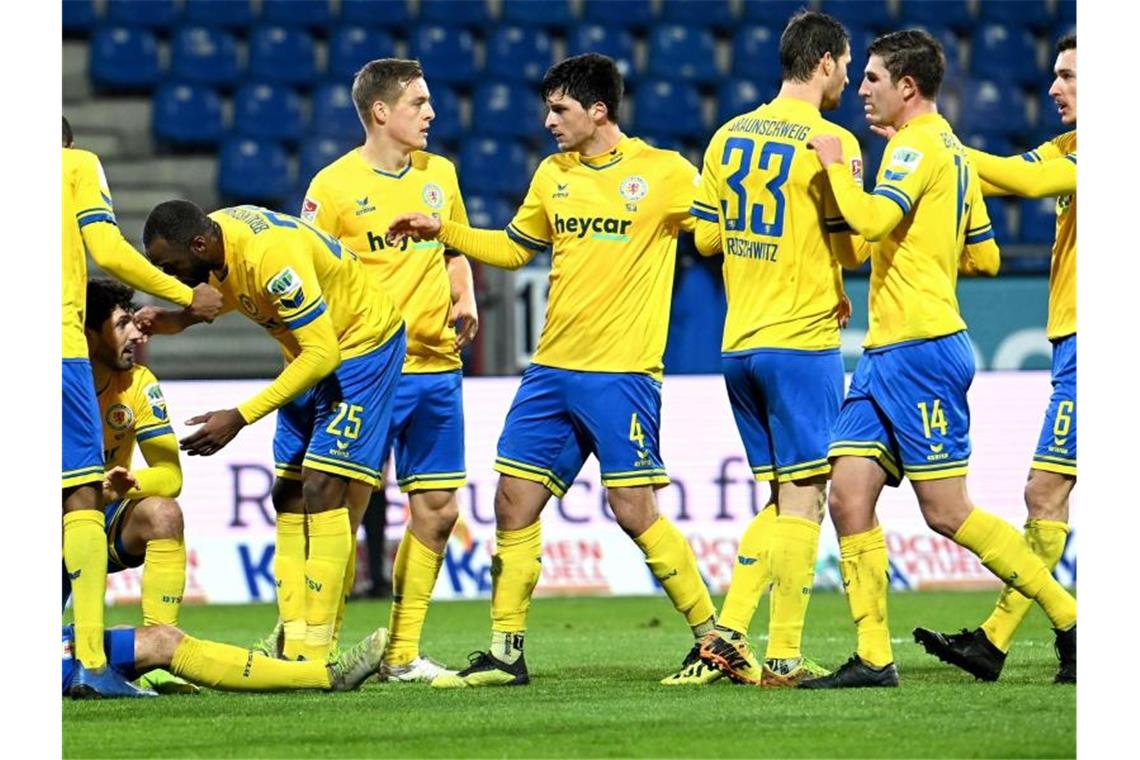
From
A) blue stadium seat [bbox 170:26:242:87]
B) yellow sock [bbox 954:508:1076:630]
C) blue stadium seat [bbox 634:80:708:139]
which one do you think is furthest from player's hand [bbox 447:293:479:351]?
blue stadium seat [bbox 170:26:242:87]

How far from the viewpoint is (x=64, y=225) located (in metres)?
6.19

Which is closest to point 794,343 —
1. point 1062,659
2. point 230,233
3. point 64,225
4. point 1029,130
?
point 1062,659

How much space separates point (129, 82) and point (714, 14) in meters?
4.81

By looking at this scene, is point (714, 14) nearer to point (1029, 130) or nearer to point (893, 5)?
point (893, 5)

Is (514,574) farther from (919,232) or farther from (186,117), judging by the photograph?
(186,117)

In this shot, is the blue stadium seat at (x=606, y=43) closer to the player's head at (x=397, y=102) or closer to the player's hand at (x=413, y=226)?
the player's head at (x=397, y=102)

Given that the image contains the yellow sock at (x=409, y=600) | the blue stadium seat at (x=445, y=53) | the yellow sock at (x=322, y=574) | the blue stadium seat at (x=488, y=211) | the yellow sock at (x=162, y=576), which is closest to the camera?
the yellow sock at (x=322, y=574)

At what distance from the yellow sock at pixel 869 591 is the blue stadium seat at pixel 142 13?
11078 mm

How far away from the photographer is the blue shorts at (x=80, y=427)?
6160mm

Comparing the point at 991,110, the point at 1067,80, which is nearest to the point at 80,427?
the point at 1067,80

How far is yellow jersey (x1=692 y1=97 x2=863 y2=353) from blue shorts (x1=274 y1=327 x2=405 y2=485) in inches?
47.6

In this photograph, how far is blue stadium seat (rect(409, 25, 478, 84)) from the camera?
15.7 meters

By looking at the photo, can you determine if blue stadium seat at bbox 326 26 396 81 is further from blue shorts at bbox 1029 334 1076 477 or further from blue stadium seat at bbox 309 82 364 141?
blue shorts at bbox 1029 334 1076 477

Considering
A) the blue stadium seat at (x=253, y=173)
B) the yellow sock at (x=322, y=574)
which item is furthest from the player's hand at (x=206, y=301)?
the blue stadium seat at (x=253, y=173)
